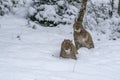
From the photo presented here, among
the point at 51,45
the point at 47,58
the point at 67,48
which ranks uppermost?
the point at 67,48

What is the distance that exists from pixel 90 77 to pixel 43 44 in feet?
8.61

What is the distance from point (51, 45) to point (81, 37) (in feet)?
2.75

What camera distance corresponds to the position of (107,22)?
10602 mm

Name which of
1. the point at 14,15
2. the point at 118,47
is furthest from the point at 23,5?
the point at 118,47

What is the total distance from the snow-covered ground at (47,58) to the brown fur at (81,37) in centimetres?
15

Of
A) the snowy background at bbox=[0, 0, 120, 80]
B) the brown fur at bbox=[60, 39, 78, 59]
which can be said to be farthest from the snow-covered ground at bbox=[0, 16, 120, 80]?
the brown fur at bbox=[60, 39, 78, 59]

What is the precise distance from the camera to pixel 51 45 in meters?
7.70

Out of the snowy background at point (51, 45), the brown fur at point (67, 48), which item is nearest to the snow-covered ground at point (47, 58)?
the snowy background at point (51, 45)

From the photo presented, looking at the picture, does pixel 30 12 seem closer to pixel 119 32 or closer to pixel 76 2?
pixel 76 2

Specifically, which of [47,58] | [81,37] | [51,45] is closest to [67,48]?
[47,58]

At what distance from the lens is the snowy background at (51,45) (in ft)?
18.0

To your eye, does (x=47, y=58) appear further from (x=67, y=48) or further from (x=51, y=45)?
(x=51, y=45)

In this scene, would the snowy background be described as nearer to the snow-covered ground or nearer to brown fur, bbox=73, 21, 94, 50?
the snow-covered ground

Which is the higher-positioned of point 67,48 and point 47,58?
point 67,48
